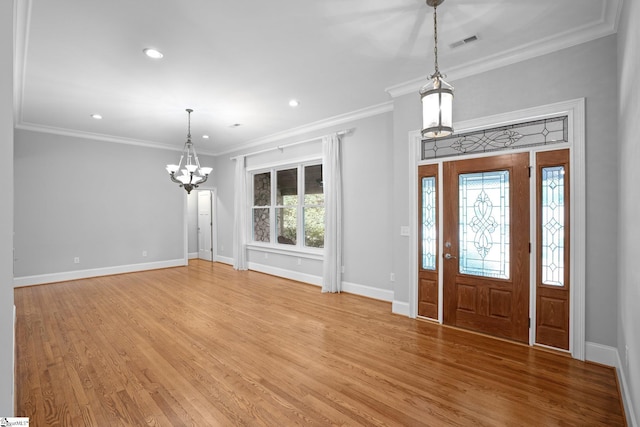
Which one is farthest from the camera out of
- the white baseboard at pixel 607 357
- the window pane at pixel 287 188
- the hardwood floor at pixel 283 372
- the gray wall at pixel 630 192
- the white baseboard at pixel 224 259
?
the white baseboard at pixel 224 259

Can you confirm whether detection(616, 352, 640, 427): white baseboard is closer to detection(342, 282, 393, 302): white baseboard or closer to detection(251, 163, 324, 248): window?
detection(342, 282, 393, 302): white baseboard

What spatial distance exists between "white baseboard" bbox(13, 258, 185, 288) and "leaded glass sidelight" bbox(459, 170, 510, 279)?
669cm

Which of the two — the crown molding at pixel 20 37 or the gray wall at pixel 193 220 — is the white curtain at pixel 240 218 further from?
the crown molding at pixel 20 37

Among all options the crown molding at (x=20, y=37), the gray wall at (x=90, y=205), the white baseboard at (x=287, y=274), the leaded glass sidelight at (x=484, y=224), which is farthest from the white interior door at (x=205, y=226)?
the leaded glass sidelight at (x=484, y=224)

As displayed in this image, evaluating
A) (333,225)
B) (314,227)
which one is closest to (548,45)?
(333,225)

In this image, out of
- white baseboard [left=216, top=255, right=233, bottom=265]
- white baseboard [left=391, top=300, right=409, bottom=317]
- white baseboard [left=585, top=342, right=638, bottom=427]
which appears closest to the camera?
white baseboard [left=585, top=342, right=638, bottom=427]

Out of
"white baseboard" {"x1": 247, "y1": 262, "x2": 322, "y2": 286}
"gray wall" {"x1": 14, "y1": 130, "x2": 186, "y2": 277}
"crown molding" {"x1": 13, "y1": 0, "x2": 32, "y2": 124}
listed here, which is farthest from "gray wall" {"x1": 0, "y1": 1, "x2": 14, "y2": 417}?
"gray wall" {"x1": 14, "y1": 130, "x2": 186, "y2": 277}

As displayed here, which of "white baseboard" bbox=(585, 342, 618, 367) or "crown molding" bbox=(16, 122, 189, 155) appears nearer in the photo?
"white baseboard" bbox=(585, 342, 618, 367)

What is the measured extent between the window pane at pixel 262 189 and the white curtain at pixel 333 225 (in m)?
2.16

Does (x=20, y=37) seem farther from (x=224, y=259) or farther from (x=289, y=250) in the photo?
(x=224, y=259)

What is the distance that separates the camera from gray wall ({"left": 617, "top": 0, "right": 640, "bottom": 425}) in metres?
1.81

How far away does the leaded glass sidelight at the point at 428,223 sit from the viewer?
13.1 feet

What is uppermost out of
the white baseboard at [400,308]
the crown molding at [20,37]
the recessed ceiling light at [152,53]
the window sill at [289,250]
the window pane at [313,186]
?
the recessed ceiling light at [152,53]

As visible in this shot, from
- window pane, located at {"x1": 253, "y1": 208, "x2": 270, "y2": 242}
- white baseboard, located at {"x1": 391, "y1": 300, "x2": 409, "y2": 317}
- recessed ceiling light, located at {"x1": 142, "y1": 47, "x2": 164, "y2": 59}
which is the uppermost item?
recessed ceiling light, located at {"x1": 142, "y1": 47, "x2": 164, "y2": 59}
